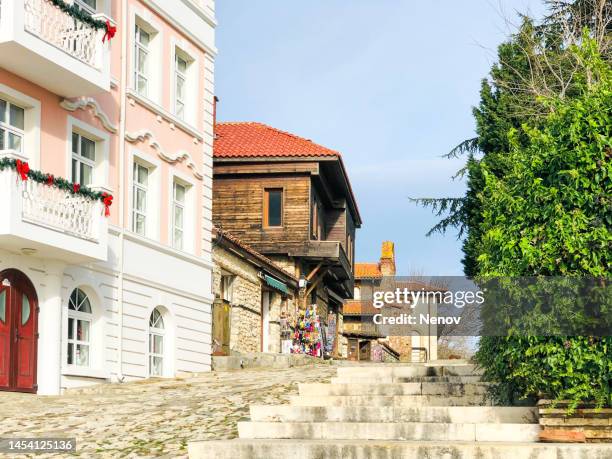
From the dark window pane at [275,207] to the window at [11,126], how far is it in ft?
59.2

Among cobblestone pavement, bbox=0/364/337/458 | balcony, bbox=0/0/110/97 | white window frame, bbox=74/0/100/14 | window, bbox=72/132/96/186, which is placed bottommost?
cobblestone pavement, bbox=0/364/337/458

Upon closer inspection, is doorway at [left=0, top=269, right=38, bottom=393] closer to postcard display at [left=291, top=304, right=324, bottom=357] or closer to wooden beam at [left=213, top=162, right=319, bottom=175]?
postcard display at [left=291, top=304, right=324, bottom=357]

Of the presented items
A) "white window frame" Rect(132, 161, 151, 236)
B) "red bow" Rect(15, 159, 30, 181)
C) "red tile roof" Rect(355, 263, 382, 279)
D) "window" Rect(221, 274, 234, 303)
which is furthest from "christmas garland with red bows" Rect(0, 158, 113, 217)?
"red tile roof" Rect(355, 263, 382, 279)

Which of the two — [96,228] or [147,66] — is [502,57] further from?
[96,228]

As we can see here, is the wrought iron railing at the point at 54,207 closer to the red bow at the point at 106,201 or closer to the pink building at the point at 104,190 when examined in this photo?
the pink building at the point at 104,190

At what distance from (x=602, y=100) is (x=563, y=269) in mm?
1929

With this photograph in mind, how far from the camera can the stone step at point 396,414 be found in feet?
41.3

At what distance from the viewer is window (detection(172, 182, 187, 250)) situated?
24.2 meters

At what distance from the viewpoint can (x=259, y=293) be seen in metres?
32.4

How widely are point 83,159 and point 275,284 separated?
12875mm

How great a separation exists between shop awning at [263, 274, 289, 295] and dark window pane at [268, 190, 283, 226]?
3062 millimetres

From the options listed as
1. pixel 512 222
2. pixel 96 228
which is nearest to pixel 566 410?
pixel 512 222

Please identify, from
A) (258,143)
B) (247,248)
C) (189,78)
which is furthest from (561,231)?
(258,143)

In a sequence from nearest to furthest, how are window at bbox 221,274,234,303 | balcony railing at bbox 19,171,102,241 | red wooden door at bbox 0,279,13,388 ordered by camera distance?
balcony railing at bbox 19,171,102,241 < red wooden door at bbox 0,279,13,388 < window at bbox 221,274,234,303
